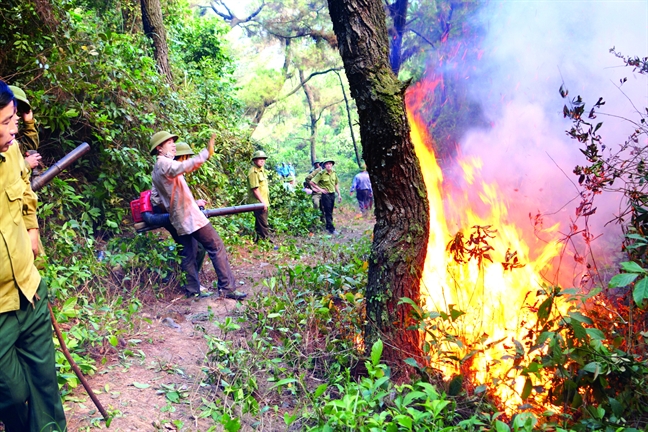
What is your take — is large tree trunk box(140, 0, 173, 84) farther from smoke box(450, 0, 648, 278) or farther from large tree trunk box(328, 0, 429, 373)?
large tree trunk box(328, 0, 429, 373)

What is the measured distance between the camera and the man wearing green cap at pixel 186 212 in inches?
232

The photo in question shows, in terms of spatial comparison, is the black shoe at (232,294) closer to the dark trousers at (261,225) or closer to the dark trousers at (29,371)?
the dark trousers at (29,371)

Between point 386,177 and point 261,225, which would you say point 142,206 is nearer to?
point 386,177

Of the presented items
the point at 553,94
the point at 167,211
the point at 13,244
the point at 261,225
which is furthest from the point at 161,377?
the point at 261,225

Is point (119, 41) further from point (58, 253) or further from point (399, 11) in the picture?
point (399, 11)

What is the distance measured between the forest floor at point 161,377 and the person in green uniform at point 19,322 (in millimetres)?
453

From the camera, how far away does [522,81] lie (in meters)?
6.75

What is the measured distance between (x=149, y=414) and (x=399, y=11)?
31.3ft

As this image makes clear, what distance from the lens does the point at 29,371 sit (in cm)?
283

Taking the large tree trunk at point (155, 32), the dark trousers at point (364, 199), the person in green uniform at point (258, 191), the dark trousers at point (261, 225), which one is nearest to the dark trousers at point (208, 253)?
the person in green uniform at point (258, 191)

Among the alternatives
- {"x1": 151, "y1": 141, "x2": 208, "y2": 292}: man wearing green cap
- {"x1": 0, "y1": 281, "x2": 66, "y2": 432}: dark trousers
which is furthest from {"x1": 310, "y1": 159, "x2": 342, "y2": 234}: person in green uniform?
{"x1": 0, "y1": 281, "x2": 66, "y2": 432}: dark trousers

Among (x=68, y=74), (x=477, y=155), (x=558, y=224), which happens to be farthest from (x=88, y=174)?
(x=558, y=224)

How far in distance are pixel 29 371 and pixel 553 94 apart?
21.5 ft

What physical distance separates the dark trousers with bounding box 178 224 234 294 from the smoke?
10.4ft
